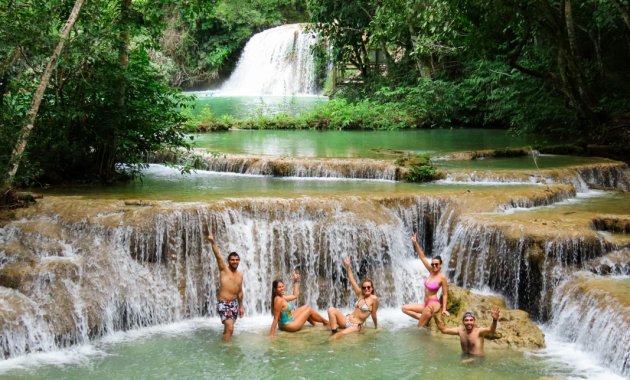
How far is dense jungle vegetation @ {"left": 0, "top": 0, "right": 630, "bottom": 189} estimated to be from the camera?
11406 millimetres

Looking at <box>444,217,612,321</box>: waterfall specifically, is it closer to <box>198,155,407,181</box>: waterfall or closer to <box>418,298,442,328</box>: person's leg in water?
<box>418,298,442,328</box>: person's leg in water

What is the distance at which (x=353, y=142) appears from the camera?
19.3 m

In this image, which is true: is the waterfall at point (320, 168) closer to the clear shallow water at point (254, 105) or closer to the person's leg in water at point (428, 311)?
the person's leg in water at point (428, 311)

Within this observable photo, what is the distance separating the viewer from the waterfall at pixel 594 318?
7.90 m

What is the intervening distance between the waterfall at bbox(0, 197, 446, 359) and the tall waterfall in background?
22660 millimetres

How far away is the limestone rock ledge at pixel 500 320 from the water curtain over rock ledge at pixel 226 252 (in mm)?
728

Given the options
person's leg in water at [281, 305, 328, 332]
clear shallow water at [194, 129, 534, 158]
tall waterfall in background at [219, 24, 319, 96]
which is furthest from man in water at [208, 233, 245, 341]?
tall waterfall in background at [219, 24, 319, 96]

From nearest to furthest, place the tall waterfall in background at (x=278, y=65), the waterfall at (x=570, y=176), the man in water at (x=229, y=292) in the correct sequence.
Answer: the man in water at (x=229, y=292) → the waterfall at (x=570, y=176) → the tall waterfall in background at (x=278, y=65)

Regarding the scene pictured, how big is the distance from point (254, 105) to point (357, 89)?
4.66 meters

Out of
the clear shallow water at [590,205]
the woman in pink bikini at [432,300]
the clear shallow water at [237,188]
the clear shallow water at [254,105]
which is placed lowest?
the woman in pink bikini at [432,300]

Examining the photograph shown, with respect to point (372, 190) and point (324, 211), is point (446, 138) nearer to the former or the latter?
point (372, 190)

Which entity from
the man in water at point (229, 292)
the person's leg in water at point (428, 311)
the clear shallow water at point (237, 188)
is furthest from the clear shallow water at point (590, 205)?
the man in water at point (229, 292)

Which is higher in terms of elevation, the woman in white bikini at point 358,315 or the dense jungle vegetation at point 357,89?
the dense jungle vegetation at point 357,89

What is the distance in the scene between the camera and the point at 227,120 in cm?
2312
